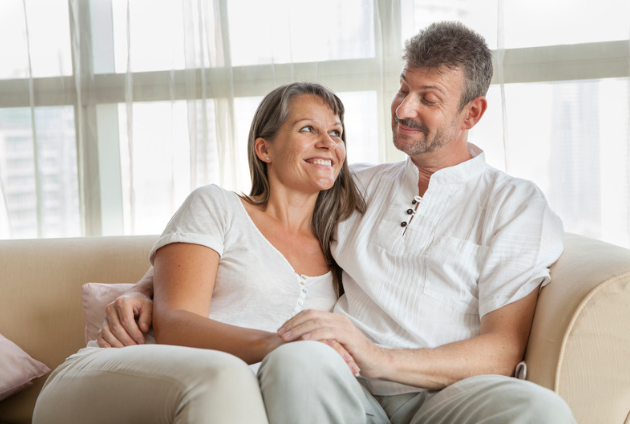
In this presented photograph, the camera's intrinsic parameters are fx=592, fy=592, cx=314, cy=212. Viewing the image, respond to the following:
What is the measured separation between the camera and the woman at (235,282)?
41.1 inches

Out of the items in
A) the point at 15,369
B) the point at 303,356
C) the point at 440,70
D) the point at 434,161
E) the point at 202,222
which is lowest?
the point at 15,369

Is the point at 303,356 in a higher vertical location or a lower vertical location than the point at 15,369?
higher

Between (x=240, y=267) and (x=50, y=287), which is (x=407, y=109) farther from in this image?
(x=50, y=287)

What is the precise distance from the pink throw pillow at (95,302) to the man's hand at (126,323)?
0.70ft

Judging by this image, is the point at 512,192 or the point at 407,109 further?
the point at 407,109

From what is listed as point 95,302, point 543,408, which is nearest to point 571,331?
point 543,408

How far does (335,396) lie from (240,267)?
1.73 ft

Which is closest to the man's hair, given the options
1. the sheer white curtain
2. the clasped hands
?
the sheer white curtain

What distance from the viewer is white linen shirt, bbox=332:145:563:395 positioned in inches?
55.8

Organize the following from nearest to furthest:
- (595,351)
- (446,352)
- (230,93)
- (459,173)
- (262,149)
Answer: (595,351)
(446,352)
(459,173)
(262,149)
(230,93)

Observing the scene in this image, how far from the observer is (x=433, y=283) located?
4.94ft

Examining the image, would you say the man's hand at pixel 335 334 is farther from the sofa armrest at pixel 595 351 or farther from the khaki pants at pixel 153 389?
the sofa armrest at pixel 595 351

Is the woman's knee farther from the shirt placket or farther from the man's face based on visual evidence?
the man's face

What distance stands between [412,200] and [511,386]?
0.64m
